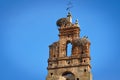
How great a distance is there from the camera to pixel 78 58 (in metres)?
61.3

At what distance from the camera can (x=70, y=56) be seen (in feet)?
202

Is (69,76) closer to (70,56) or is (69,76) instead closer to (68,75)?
(68,75)

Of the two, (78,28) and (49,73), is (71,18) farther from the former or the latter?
(49,73)

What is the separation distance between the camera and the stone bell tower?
198 ft

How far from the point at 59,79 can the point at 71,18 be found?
11524 millimetres

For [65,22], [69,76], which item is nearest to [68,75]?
[69,76]

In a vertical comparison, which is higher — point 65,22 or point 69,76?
point 65,22

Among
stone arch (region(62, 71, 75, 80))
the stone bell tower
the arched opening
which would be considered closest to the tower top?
the stone bell tower

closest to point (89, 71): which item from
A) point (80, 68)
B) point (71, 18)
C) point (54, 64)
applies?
point (80, 68)

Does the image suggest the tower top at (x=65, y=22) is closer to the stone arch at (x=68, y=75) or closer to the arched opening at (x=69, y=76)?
the stone arch at (x=68, y=75)

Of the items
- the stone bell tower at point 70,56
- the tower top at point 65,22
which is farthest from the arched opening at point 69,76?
the tower top at point 65,22

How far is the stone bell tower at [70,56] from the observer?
6022cm

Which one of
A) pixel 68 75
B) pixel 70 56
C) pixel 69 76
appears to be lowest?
→ pixel 69 76

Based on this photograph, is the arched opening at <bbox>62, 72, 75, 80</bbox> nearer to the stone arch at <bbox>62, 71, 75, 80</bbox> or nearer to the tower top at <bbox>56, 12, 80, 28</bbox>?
the stone arch at <bbox>62, 71, 75, 80</bbox>
